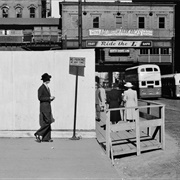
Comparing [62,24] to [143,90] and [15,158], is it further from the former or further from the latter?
[15,158]

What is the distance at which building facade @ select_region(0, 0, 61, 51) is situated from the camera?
56.3 meters

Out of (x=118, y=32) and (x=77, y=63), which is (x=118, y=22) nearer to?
(x=118, y=32)

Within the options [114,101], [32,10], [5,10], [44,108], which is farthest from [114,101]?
[5,10]

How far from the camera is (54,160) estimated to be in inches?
314

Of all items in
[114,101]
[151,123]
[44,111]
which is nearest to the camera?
[151,123]

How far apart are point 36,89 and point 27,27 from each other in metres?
52.5

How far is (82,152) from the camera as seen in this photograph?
8953 millimetres

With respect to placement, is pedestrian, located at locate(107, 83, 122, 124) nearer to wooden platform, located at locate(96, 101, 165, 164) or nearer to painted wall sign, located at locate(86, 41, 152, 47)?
wooden platform, located at locate(96, 101, 165, 164)

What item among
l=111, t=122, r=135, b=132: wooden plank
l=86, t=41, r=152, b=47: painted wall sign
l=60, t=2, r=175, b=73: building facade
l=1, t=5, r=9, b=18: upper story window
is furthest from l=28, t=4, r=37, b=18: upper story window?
l=111, t=122, r=135, b=132: wooden plank

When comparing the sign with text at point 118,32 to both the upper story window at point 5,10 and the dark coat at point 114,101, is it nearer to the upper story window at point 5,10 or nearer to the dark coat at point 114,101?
the upper story window at point 5,10

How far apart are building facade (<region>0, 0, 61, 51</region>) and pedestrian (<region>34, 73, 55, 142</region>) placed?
40.4m

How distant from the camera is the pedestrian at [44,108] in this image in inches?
407

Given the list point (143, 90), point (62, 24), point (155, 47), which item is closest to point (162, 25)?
point (155, 47)

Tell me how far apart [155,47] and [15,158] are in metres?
51.8
